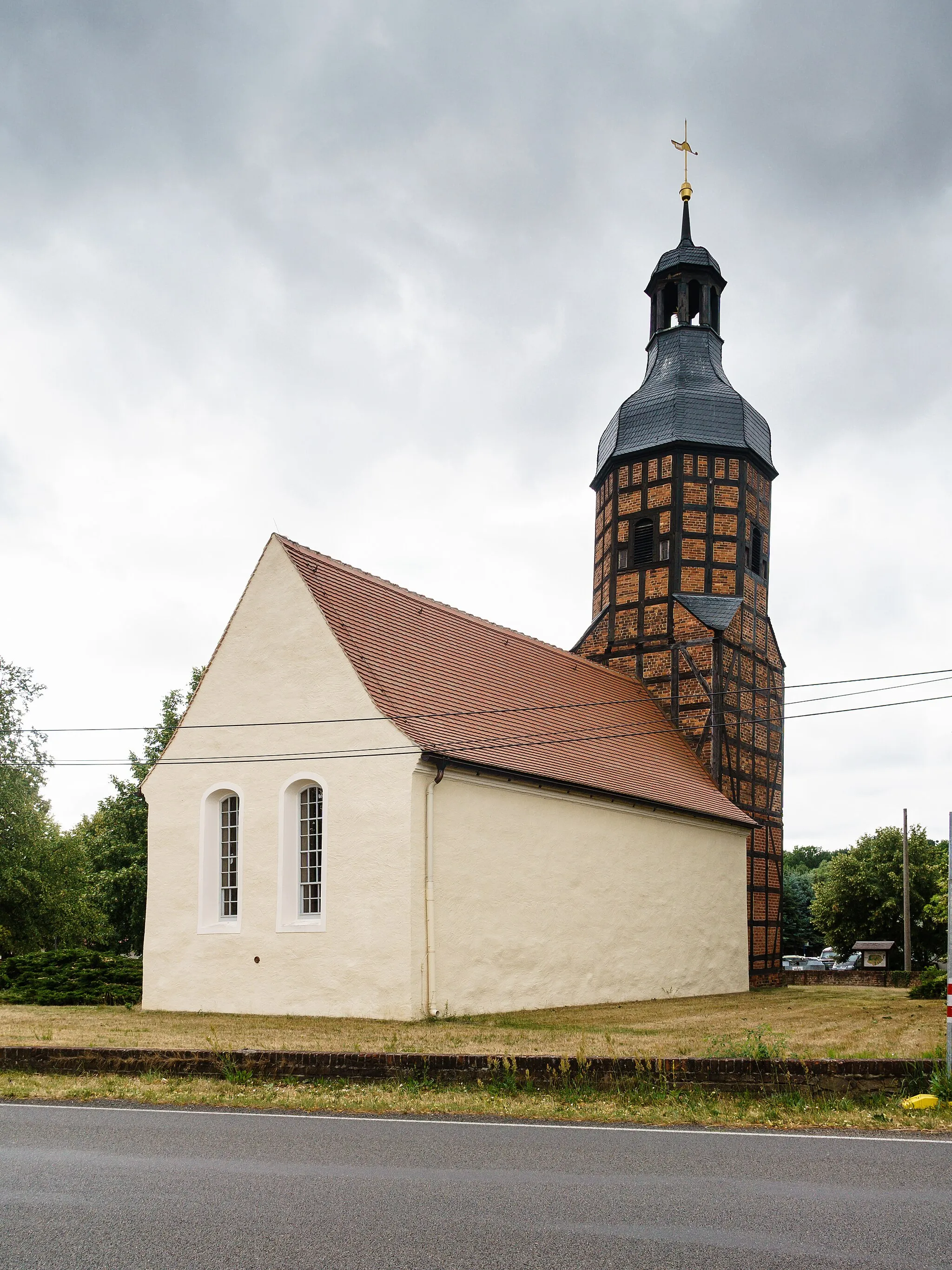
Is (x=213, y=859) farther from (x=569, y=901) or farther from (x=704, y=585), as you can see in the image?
(x=704, y=585)

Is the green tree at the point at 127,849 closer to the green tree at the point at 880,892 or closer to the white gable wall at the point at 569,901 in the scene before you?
the white gable wall at the point at 569,901

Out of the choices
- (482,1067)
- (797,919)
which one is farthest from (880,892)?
(482,1067)

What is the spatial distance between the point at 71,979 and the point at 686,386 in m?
21.8

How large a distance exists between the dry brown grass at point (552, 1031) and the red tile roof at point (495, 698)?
3993 millimetres

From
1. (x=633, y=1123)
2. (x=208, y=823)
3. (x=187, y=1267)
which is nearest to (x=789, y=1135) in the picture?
(x=633, y=1123)

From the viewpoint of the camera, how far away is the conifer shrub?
20516mm

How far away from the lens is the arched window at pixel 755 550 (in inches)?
1297

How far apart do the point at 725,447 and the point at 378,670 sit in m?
16.5

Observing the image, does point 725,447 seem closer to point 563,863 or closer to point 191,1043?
point 563,863

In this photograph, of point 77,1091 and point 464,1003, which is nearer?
point 77,1091

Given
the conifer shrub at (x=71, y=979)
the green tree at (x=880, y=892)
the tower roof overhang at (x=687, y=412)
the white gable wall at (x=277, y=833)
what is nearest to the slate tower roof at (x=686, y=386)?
the tower roof overhang at (x=687, y=412)

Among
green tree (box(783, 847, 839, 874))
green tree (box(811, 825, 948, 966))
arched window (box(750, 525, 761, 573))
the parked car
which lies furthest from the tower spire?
green tree (box(783, 847, 839, 874))

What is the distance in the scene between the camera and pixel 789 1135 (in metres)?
7.90

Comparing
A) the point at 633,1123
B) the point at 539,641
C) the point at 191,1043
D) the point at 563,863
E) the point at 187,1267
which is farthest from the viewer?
the point at 539,641
